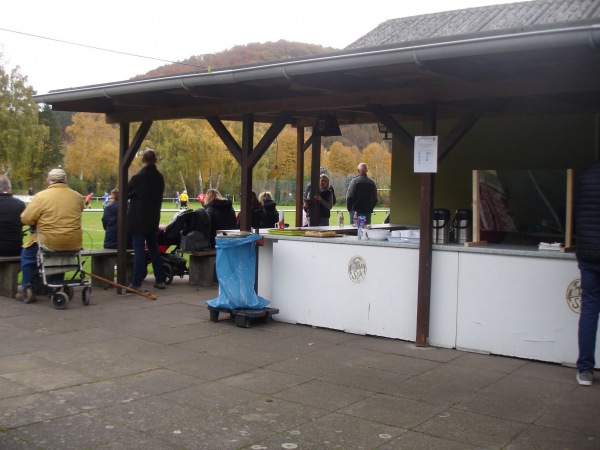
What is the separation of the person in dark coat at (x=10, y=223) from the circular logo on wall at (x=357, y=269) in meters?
4.95

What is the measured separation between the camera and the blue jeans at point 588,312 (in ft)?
20.0

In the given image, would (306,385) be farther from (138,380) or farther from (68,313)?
(68,313)

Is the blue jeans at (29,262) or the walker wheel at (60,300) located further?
the blue jeans at (29,262)

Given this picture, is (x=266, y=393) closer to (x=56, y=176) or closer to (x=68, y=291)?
(x=68, y=291)

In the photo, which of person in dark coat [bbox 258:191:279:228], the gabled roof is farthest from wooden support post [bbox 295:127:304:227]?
the gabled roof

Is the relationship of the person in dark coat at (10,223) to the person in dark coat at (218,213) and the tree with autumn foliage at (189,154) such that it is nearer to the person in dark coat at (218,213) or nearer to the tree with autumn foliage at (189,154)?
the person in dark coat at (218,213)

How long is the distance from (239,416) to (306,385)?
0.99 metres

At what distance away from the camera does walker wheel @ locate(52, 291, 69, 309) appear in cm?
961

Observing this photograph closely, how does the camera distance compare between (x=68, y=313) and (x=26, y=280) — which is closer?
(x=68, y=313)

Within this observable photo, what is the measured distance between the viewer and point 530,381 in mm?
6352

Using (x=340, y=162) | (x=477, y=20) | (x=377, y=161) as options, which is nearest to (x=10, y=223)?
(x=477, y=20)

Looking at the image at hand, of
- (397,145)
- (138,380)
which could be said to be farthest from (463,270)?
(397,145)

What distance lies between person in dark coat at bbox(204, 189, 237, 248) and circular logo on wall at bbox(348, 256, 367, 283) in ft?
15.4

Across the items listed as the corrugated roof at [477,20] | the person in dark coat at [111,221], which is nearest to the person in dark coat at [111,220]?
the person in dark coat at [111,221]
